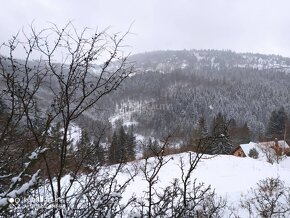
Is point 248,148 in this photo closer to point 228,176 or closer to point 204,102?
point 228,176

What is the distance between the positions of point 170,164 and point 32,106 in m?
19.7

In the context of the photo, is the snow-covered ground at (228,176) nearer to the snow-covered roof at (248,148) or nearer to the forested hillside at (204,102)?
the snow-covered roof at (248,148)

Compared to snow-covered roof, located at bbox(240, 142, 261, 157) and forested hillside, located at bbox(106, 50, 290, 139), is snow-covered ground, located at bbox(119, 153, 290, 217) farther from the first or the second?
forested hillside, located at bbox(106, 50, 290, 139)

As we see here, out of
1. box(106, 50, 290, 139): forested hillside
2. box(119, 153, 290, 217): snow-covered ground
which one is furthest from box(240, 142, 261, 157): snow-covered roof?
box(106, 50, 290, 139): forested hillside

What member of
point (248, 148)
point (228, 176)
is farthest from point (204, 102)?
point (228, 176)

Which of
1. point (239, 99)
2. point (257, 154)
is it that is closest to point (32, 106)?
point (257, 154)

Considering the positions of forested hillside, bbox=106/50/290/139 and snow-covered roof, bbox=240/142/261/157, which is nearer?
snow-covered roof, bbox=240/142/261/157

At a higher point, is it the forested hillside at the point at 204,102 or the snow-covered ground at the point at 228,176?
the snow-covered ground at the point at 228,176

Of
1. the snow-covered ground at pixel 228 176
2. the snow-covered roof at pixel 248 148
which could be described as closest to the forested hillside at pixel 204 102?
the snow-covered roof at pixel 248 148

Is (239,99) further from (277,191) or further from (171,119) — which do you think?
(277,191)

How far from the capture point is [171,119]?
432ft

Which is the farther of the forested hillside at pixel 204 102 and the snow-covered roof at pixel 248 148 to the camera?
the forested hillside at pixel 204 102

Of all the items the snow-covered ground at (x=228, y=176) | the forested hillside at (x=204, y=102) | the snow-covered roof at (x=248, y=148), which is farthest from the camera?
the forested hillside at (x=204, y=102)

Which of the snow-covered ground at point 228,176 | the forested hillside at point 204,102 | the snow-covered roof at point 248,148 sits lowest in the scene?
the forested hillside at point 204,102
